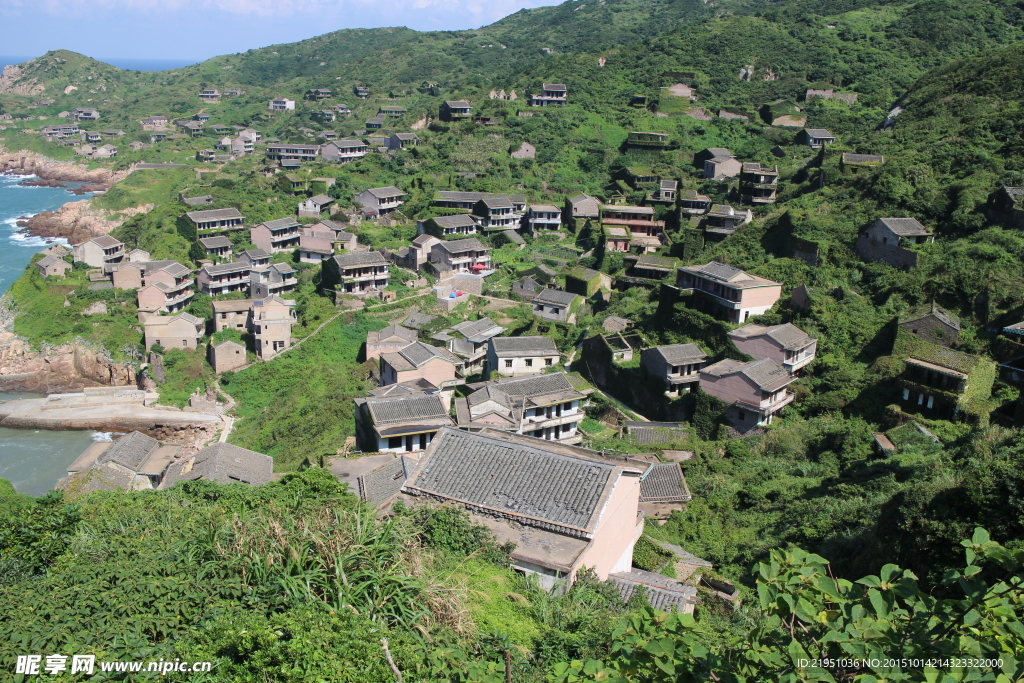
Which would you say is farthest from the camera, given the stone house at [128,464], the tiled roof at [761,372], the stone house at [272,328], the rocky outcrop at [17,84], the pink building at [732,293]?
the rocky outcrop at [17,84]

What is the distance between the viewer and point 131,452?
2672 centimetres

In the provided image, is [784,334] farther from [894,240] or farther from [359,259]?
[359,259]

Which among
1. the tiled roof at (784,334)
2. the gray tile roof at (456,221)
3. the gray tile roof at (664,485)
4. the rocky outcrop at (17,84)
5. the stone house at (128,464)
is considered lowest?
the stone house at (128,464)

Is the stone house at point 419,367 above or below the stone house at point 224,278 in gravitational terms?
below

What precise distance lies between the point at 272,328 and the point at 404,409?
18.3 metres

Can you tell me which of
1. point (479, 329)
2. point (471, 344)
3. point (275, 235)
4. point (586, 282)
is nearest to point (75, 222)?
point (275, 235)

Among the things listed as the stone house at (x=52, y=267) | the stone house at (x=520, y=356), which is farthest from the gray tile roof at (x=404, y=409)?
the stone house at (x=52, y=267)

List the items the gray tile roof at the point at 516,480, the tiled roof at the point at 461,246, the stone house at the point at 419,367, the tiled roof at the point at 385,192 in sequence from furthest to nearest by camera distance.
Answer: the tiled roof at the point at 385,192 < the tiled roof at the point at 461,246 < the stone house at the point at 419,367 < the gray tile roof at the point at 516,480

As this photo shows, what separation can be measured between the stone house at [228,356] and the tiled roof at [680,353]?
70.9 feet

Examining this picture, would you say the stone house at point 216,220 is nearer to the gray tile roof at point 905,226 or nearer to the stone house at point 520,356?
the stone house at point 520,356

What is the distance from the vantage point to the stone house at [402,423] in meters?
21.5

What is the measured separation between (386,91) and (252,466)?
3145 inches

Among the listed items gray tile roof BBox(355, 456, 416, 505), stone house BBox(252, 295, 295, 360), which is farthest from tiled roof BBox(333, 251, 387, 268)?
gray tile roof BBox(355, 456, 416, 505)

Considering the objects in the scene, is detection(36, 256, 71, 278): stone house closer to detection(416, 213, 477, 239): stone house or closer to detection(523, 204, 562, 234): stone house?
detection(416, 213, 477, 239): stone house
